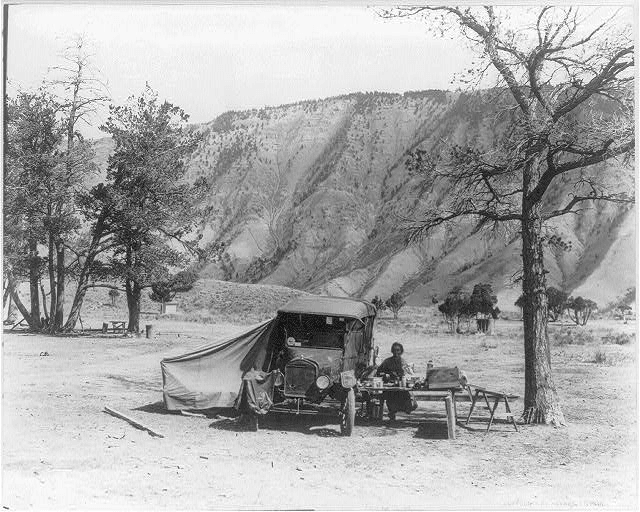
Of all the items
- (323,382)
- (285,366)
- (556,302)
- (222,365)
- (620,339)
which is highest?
(556,302)

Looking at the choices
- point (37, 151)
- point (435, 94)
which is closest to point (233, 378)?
point (37, 151)

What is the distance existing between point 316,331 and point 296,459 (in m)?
3.21

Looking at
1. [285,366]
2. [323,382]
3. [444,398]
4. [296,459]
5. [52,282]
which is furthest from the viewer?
[52,282]

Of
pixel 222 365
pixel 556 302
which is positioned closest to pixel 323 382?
pixel 222 365

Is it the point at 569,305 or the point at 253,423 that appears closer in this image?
the point at 253,423

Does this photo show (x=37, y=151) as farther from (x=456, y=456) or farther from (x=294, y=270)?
(x=294, y=270)

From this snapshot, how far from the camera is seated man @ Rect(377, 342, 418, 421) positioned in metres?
12.6

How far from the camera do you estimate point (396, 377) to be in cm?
1259

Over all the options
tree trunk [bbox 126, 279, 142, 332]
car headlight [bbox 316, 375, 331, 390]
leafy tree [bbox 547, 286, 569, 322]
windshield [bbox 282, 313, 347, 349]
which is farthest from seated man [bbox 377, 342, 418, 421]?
leafy tree [bbox 547, 286, 569, 322]

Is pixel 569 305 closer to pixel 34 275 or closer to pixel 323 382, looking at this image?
pixel 34 275

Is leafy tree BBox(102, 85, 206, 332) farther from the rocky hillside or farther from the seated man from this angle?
the rocky hillside

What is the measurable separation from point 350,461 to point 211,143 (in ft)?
413

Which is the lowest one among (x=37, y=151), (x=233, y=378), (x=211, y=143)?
(x=233, y=378)

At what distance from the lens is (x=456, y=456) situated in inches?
411
